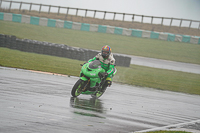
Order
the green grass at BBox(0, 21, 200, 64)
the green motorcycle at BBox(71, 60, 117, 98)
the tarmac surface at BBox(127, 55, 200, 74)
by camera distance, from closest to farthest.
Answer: the green motorcycle at BBox(71, 60, 117, 98), the tarmac surface at BBox(127, 55, 200, 74), the green grass at BBox(0, 21, 200, 64)

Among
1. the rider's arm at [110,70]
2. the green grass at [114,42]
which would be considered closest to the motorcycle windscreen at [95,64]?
the rider's arm at [110,70]

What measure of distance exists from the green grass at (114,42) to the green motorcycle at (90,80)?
28.6 metres

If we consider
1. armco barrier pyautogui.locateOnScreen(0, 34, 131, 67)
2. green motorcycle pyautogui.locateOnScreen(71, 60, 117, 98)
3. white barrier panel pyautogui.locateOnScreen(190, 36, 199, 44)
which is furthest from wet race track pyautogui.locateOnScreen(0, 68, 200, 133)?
white barrier panel pyautogui.locateOnScreen(190, 36, 199, 44)

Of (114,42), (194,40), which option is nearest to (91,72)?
(114,42)

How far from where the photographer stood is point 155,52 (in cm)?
4325

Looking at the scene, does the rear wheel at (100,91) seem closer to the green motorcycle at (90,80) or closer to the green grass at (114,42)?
the green motorcycle at (90,80)

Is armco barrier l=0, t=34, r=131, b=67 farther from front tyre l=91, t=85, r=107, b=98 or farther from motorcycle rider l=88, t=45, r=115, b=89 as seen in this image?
front tyre l=91, t=85, r=107, b=98

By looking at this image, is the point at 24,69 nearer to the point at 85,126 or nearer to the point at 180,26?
the point at 85,126

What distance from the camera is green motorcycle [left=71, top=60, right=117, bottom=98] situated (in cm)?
1174

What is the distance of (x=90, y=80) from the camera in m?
12.1

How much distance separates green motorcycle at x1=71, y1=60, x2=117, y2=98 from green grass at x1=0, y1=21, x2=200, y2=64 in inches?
1125

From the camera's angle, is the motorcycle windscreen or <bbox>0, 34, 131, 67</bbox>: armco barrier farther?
<bbox>0, 34, 131, 67</bbox>: armco barrier

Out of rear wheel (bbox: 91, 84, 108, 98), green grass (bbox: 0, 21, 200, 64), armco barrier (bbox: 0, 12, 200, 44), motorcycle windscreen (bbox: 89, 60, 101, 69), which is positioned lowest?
rear wheel (bbox: 91, 84, 108, 98)

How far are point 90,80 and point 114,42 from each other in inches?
1343
